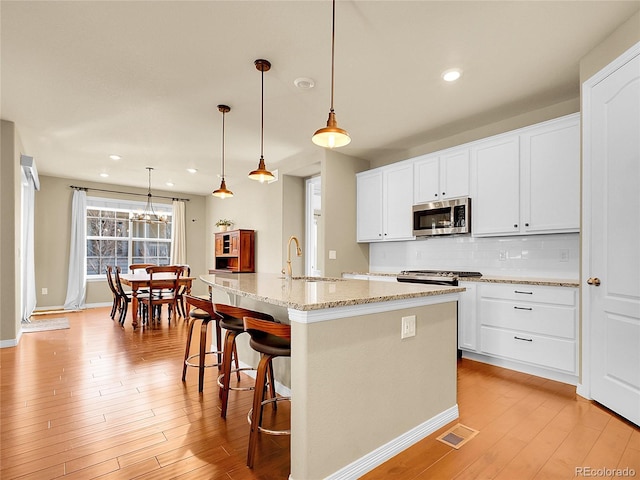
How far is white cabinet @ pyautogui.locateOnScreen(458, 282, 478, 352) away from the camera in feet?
11.4

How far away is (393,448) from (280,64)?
279cm

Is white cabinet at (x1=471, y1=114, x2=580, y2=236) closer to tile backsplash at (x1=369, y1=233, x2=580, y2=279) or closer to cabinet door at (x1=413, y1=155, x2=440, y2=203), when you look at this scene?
tile backsplash at (x1=369, y1=233, x2=580, y2=279)

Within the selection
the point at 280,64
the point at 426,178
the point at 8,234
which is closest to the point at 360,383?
the point at 280,64

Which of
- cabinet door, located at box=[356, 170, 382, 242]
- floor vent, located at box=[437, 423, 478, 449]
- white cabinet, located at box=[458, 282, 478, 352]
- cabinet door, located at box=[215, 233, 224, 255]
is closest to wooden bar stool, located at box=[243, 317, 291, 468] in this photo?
floor vent, located at box=[437, 423, 478, 449]

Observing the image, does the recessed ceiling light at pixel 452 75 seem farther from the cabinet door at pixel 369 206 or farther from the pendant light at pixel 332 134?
the cabinet door at pixel 369 206

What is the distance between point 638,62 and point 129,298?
6.74 metres

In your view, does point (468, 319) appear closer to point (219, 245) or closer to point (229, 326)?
point (229, 326)

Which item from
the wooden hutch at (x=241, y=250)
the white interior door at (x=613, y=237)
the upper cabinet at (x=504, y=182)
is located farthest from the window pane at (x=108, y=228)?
the white interior door at (x=613, y=237)

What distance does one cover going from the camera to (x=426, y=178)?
169 inches

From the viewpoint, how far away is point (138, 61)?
106 inches

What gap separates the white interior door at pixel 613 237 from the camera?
218cm

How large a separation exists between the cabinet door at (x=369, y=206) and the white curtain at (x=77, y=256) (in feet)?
18.9

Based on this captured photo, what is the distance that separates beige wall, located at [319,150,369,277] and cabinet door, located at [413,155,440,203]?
1076mm

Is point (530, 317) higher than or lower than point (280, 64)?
lower
